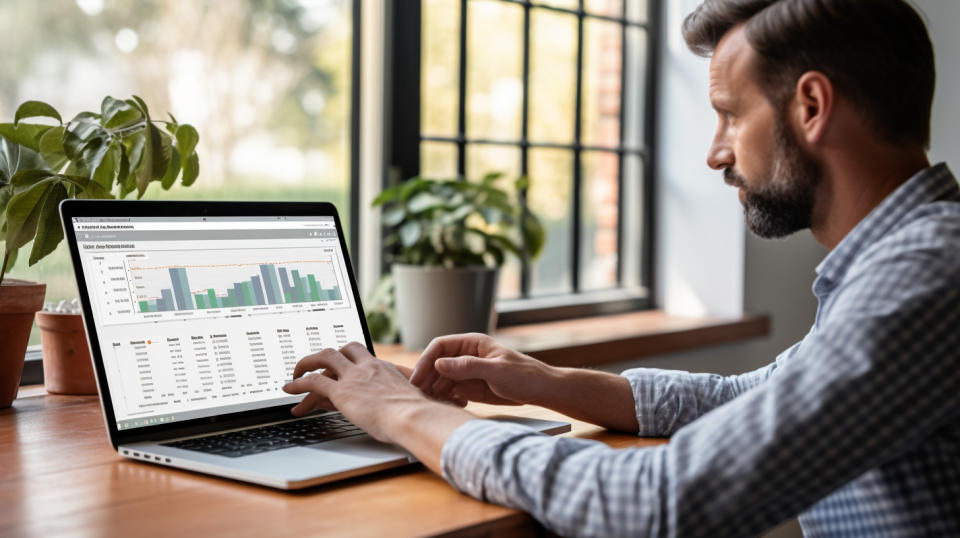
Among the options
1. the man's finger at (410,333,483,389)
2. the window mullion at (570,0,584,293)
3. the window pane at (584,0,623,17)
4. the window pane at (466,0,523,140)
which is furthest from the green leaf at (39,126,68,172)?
the window pane at (584,0,623,17)

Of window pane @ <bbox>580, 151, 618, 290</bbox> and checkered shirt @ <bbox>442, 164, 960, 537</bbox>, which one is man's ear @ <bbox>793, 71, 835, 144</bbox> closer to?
checkered shirt @ <bbox>442, 164, 960, 537</bbox>

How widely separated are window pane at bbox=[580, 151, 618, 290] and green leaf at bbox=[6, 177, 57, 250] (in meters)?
1.69

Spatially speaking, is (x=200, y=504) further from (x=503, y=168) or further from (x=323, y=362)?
(x=503, y=168)

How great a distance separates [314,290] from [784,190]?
23.4 inches

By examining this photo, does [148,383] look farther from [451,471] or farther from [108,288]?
[451,471]

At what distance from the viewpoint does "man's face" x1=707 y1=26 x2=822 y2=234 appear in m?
1.04

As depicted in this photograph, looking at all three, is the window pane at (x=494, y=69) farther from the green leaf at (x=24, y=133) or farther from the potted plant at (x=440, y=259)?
the green leaf at (x=24, y=133)

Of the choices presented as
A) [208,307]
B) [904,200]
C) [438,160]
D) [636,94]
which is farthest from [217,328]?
[636,94]

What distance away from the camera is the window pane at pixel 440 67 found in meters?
2.23

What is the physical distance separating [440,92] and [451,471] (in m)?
1.48

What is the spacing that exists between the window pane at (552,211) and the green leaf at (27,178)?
1437 mm

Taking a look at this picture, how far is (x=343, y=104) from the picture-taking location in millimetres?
2152

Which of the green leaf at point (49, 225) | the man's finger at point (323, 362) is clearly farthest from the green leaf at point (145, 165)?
the man's finger at point (323, 362)

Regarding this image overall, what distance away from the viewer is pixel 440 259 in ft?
6.62
